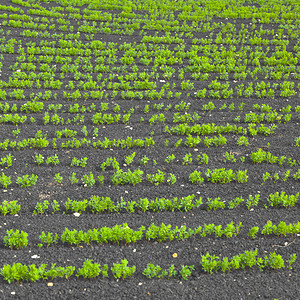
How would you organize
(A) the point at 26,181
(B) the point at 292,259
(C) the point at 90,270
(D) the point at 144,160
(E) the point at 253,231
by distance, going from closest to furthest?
1. (C) the point at 90,270
2. (B) the point at 292,259
3. (E) the point at 253,231
4. (A) the point at 26,181
5. (D) the point at 144,160

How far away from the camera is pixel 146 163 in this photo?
7.65 metres

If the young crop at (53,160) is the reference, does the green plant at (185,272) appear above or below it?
below

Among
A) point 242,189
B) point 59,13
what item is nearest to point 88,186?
point 242,189

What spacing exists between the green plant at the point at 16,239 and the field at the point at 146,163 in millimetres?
16

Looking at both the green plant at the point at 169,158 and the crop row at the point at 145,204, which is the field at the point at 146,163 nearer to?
the crop row at the point at 145,204

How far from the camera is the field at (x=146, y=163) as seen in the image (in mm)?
5316

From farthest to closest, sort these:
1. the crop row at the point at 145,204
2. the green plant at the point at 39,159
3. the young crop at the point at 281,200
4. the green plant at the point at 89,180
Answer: the green plant at the point at 39,159 < the green plant at the point at 89,180 < the young crop at the point at 281,200 < the crop row at the point at 145,204

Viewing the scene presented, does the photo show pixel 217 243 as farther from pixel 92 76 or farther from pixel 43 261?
pixel 92 76

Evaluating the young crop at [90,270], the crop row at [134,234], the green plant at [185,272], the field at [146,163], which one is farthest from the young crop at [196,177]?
the young crop at [90,270]

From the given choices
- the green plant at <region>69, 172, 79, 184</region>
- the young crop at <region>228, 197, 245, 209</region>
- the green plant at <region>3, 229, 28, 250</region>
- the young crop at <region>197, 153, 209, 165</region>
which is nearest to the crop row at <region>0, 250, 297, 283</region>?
the green plant at <region>3, 229, 28, 250</region>

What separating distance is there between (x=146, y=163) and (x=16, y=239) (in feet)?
10.0

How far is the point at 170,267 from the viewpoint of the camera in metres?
5.30

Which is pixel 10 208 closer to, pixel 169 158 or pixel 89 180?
pixel 89 180

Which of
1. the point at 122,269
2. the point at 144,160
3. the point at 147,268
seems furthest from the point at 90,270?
the point at 144,160
